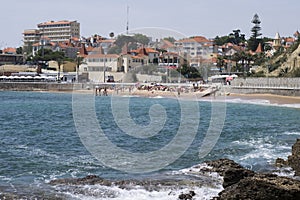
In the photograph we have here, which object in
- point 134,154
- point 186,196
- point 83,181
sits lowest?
point 134,154

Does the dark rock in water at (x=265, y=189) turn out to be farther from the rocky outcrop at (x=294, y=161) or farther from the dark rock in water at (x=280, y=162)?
the dark rock in water at (x=280, y=162)

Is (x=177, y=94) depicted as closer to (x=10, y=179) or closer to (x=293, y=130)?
(x=293, y=130)

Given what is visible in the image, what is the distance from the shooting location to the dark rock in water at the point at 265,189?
10781 millimetres

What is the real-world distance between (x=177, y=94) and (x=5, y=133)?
4776cm

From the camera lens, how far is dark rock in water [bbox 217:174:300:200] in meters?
10.8

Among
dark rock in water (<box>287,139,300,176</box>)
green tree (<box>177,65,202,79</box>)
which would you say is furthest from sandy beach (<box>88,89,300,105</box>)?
dark rock in water (<box>287,139,300,176</box>)

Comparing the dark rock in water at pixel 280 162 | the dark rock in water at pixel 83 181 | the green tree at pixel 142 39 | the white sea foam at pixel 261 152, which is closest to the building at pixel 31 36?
the green tree at pixel 142 39

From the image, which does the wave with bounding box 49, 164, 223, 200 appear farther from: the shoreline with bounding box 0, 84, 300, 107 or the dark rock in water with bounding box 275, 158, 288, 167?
the shoreline with bounding box 0, 84, 300, 107

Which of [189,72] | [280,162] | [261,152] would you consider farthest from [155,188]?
[189,72]

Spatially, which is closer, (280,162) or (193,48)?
(280,162)

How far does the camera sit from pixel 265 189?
10.9m

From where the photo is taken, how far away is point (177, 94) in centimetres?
7688

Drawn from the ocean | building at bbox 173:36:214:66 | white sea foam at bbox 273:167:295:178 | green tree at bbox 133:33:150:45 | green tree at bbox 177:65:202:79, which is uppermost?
green tree at bbox 133:33:150:45

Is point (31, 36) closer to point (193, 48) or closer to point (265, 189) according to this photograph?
point (193, 48)
